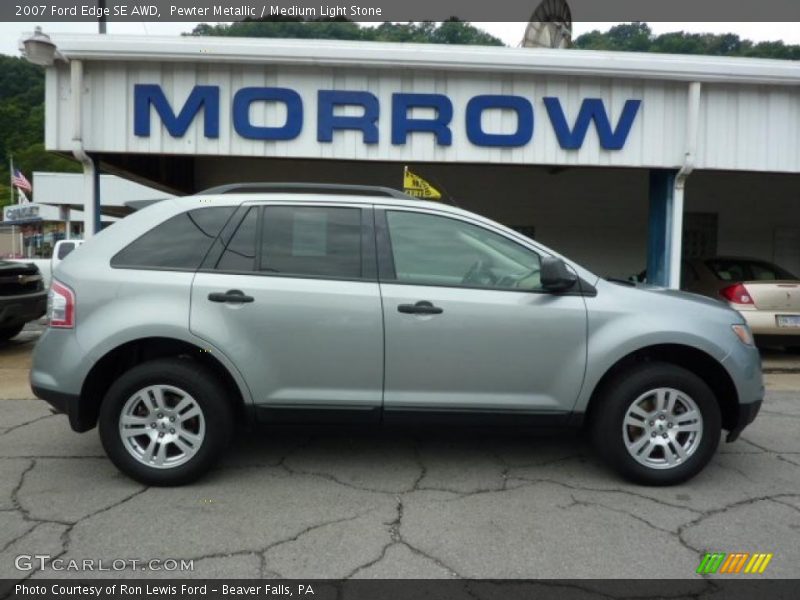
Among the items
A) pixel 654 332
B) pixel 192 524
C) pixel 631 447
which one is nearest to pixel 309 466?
pixel 192 524

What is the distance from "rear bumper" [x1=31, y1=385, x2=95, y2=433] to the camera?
12.7 feet

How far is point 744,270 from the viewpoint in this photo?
9508 millimetres

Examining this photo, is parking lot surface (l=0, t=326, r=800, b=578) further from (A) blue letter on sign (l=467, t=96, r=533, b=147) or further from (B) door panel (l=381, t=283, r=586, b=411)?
(A) blue letter on sign (l=467, t=96, r=533, b=147)

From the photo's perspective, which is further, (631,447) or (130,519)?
(631,447)

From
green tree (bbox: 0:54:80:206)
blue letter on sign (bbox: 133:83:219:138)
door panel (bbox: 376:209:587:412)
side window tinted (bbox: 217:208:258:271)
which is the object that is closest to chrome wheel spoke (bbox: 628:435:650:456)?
door panel (bbox: 376:209:587:412)

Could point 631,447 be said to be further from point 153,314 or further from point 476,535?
point 153,314

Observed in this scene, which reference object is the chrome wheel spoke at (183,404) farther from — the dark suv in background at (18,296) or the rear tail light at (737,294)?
the rear tail light at (737,294)

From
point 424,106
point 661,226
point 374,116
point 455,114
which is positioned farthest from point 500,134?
point 661,226

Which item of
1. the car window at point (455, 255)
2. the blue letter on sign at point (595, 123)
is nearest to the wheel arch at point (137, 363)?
the car window at point (455, 255)

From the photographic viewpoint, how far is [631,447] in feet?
13.1

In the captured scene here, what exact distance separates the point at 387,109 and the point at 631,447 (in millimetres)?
5658

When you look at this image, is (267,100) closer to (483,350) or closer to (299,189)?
(299,189)

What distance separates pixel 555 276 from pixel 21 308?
25.1 ft

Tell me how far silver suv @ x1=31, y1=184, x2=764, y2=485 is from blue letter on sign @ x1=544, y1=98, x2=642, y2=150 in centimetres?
478
